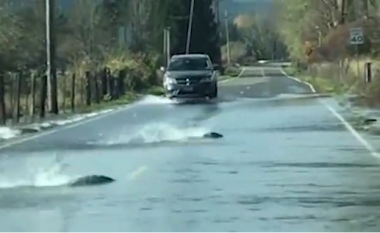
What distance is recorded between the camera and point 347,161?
20.4m

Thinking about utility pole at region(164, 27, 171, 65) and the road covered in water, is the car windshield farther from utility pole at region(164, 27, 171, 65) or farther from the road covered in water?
utility pole at region(164, 27, 171, 65)

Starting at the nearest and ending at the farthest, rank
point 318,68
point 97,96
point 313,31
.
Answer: point 97,96
point 318,68
point 313,31

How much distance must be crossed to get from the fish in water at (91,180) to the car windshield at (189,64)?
32478 millimetres

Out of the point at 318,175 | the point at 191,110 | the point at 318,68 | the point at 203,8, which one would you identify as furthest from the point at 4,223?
the point at 203,8

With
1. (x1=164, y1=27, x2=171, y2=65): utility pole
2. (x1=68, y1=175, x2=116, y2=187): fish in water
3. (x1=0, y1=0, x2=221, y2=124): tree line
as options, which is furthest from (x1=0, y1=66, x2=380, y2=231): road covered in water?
(x1=164, y1=27, x2=171, y2=65): utility pole

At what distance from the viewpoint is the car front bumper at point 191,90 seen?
48.5m

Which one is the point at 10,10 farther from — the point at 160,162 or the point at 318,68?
the point at 318,68

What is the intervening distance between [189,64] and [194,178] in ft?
108

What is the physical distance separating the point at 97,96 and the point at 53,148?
24072mm

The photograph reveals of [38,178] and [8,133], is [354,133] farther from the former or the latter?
[38,178]

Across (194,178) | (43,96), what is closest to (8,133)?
(43,96)

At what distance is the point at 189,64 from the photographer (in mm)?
50656

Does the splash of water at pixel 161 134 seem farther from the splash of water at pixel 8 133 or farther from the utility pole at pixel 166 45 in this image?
the utility pole at pixel 166 45

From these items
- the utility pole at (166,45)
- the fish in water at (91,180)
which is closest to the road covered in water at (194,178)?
the fish in water at (91,180)
